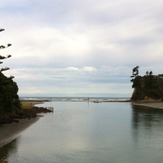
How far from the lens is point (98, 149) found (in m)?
42.8

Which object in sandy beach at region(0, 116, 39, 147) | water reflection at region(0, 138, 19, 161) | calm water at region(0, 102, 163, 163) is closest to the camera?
calm water at region(0, 102, 163, 163)

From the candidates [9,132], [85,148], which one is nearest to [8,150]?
[85,148]

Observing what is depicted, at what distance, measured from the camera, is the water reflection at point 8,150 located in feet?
128

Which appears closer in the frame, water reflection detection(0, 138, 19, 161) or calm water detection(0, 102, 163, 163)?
calm water detection(0, 102, 163, 163)

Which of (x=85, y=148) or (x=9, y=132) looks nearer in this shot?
(x=85, y=148)

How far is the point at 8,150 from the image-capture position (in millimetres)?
42438

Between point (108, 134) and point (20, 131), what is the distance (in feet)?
50.1

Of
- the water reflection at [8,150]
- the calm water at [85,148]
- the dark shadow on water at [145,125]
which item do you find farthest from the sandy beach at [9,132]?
the dark shadow on water at [145,125]

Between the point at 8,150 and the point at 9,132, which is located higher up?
the point at 9,132

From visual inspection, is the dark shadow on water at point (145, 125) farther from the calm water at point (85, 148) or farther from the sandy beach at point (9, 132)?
the sandy beach at point (9, 132)

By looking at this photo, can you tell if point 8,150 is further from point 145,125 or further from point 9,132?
point 145,125

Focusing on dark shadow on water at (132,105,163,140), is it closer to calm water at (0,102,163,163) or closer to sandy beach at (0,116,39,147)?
calm water at (0,102,163,163)

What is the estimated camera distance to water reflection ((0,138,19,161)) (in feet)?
128

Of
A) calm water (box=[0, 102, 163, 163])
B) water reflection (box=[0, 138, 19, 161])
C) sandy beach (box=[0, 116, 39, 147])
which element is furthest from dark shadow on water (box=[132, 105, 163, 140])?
sandy beach (box=[0, 116, 39, 147])
